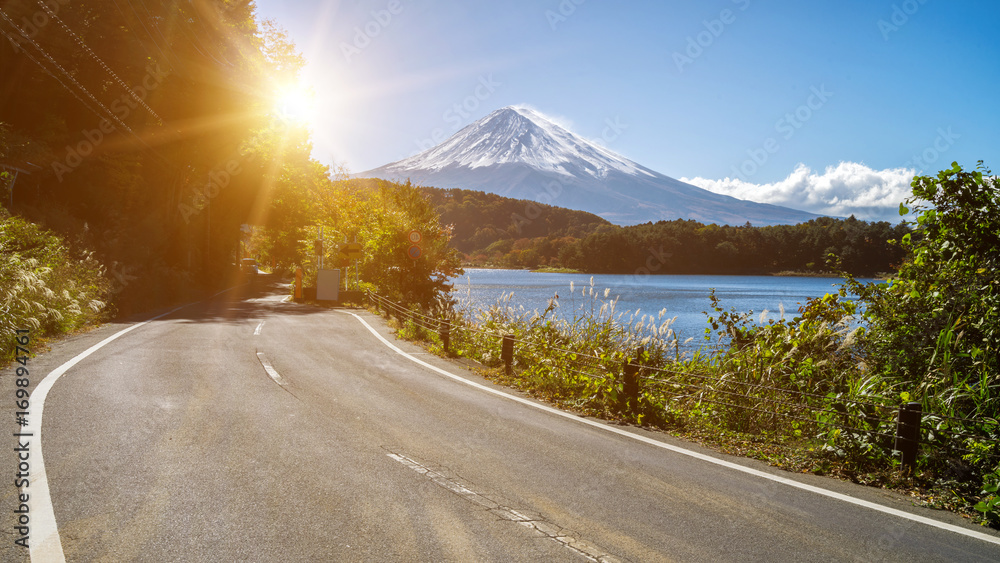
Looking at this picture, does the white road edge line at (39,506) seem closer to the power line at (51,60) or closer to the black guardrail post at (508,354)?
the black guardrail post at (508,354)

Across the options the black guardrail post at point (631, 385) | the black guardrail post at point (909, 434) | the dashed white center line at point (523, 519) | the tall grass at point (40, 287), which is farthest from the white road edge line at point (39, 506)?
the black guardrail post at point (909, 434)

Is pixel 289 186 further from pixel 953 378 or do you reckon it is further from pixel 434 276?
pixel 953 378

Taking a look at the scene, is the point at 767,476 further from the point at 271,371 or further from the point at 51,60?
the point at 51,60

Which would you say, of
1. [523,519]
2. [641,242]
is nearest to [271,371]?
[523,519]

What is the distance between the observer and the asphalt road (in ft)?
12.3

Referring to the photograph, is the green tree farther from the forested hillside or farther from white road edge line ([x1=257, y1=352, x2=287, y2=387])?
the forested hillside

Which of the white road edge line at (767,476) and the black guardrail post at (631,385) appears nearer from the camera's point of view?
the white road edge line at (767,476)

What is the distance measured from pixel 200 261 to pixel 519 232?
78.6m

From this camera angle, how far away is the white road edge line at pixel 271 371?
352 inches

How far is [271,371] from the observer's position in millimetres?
9727

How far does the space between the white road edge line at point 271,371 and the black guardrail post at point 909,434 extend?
791cm

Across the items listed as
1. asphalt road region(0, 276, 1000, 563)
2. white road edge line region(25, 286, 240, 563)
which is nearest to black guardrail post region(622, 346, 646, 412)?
asphalt road region(0, 276, 1000, 563)

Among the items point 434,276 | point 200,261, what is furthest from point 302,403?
point 200,261

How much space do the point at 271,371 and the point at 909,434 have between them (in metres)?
9.00
